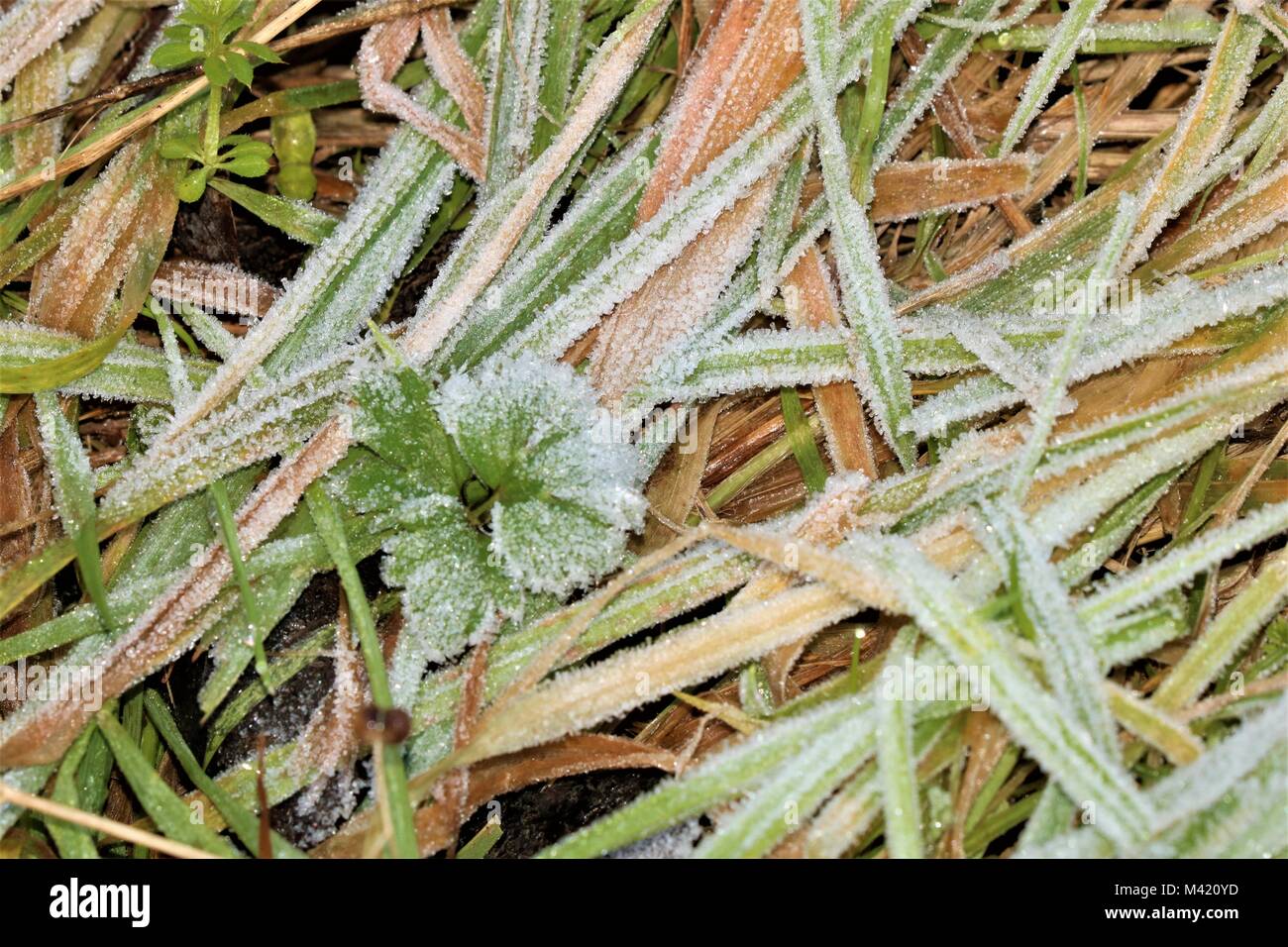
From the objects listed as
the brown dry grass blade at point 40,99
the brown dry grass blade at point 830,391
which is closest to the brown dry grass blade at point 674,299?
the brown dry grass blade at point 830,391

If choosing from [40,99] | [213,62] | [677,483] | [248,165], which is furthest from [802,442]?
[40,99]

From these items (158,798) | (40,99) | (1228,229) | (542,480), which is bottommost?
(158,798)

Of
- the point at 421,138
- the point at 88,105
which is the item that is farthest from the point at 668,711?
the point at 88,105

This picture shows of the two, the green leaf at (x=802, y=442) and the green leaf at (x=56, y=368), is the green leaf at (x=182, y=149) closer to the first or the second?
the green leaf at (x=56, y=368)

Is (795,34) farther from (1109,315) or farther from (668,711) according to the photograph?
(668,711)

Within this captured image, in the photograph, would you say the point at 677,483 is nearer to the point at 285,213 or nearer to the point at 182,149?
the point at 285,213

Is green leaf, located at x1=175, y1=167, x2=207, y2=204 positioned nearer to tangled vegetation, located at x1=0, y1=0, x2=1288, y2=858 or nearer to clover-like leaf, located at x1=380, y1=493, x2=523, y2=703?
tangled vegetation, located at x1=0, y1=0, x2=1288, y2=858

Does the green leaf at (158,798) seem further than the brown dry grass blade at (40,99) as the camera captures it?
No

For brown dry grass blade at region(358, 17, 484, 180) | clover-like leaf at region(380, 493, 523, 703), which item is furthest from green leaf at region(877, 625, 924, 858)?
brown dry grass blade at region(358, 17, 484, 180)

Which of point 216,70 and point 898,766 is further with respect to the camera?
point 216,70

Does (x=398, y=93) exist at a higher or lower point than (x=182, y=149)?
higher
